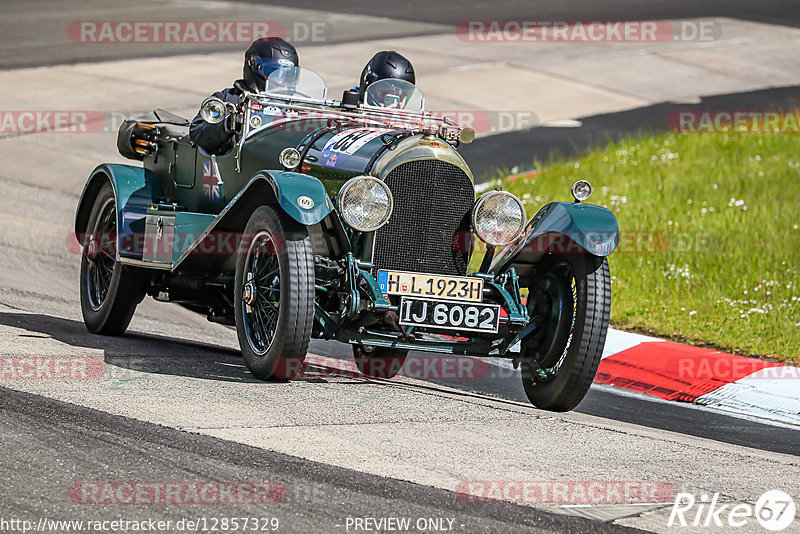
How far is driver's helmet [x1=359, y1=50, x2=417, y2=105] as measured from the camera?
877 cm

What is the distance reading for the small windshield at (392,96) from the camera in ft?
27.6

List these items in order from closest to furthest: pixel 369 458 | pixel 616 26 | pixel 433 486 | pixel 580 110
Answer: pixel 433 486 < pixel 369 458 < pixel 580 110 < pixel 616 26

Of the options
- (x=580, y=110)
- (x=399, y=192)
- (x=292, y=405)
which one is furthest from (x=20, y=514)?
(x=580, y=110)

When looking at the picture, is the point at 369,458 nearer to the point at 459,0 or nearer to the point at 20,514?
the point at 20,514

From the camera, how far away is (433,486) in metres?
4.93

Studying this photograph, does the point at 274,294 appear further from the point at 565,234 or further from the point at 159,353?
the point at 565,234

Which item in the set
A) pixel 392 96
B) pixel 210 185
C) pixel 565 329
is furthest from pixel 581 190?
pixel 210 185

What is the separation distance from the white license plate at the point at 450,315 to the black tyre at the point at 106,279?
105 inches

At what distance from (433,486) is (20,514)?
5.31ft

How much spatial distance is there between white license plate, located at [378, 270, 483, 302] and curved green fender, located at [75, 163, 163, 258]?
86.7 inches
